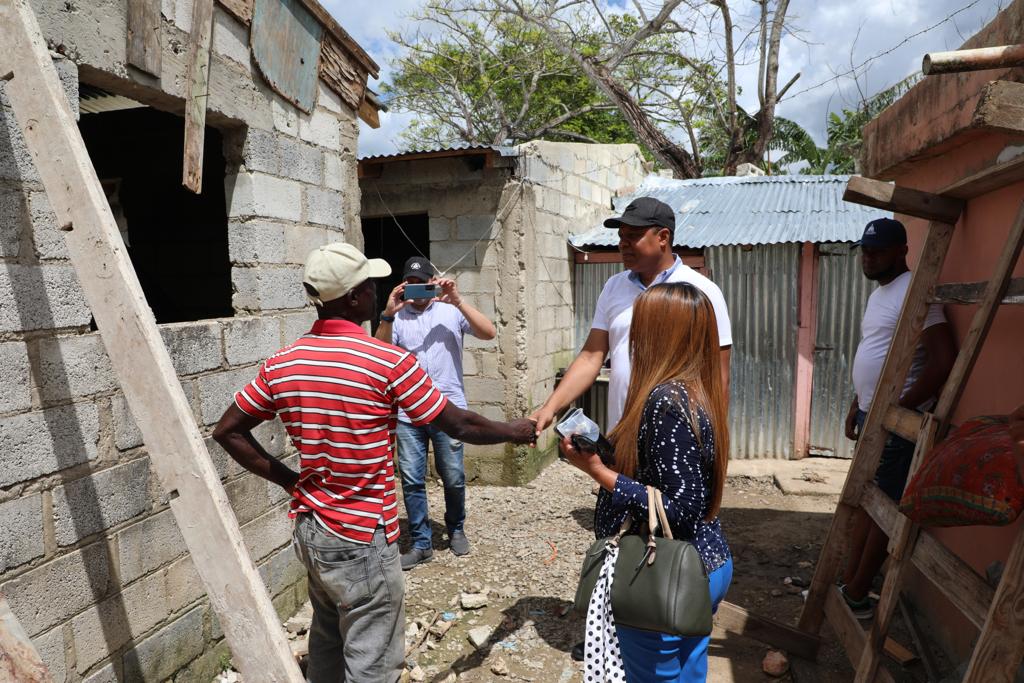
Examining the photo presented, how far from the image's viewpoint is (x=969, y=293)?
266 centimetres

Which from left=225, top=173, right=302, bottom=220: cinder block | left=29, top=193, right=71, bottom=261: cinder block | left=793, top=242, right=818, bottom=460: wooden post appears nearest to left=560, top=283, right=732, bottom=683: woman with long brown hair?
left=29, top=193, right=71, bottom=261: cinder block

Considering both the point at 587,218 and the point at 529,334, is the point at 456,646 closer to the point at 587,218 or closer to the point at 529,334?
the point at 529,334

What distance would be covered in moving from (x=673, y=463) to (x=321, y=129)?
129 inches

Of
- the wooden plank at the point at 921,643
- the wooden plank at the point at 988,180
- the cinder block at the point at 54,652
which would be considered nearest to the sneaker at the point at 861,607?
the wooden plank at the point at 921,643

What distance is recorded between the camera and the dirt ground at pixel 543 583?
340 centimetres

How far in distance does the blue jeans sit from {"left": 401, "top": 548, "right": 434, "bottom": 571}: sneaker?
0.04 m

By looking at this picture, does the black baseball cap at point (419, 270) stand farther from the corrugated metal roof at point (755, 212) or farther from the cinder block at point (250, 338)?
the corrugated metal roof at point (755, 212)

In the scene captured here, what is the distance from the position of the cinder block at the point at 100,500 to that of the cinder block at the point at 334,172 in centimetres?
210

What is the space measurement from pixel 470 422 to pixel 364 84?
10.1ft

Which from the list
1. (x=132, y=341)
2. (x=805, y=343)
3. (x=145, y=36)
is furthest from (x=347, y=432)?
(x=805, y=343)

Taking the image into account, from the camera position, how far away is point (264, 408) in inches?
89.0

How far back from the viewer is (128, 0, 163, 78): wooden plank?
2.81 metres

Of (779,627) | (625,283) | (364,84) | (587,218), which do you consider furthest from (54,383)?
(587,218)

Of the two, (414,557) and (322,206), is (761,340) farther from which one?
(322,206)
